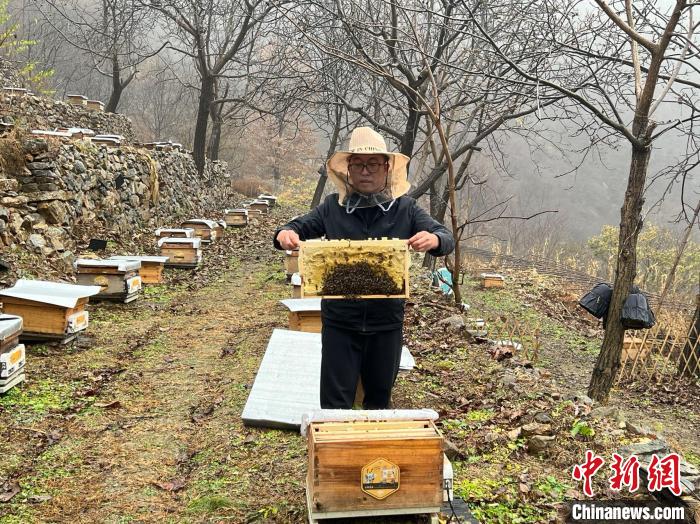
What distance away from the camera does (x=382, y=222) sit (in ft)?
10.4

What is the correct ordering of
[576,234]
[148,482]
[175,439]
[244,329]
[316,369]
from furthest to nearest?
1. [576,234]
2. [244,329]
3. [316,369]
4. [175,439]
5. [148,482]

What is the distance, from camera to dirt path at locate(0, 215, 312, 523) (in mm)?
3143

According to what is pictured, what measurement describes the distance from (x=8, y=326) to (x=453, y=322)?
15.8ft

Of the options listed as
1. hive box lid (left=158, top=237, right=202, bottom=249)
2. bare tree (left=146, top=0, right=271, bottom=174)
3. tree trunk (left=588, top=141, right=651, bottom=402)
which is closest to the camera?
tree trunk (left=588, top=141, right=651, bottom=402)

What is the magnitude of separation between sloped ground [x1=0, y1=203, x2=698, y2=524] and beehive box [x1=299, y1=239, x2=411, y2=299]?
1.23 m

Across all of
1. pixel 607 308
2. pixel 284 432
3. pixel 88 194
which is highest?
pixel 88 194

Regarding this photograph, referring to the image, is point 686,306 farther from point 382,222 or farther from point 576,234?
point 576,234

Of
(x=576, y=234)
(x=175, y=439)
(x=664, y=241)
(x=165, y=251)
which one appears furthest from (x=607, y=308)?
(x=576, y=234)

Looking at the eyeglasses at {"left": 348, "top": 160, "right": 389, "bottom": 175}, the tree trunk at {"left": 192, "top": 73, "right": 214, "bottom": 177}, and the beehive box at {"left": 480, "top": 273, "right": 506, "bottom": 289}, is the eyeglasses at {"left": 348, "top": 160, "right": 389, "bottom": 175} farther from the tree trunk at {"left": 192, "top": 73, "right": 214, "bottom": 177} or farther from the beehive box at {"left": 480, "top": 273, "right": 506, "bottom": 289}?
the tree trunk at {"left": 192, "top": 73, "right": 214, "bottom": 177}

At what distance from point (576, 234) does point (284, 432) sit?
64.2 meters

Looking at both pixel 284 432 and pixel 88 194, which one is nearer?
pixel 284 432

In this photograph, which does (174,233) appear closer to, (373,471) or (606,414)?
(606,414)

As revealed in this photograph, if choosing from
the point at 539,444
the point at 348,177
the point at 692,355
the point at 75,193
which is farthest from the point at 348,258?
the point at 692,355
